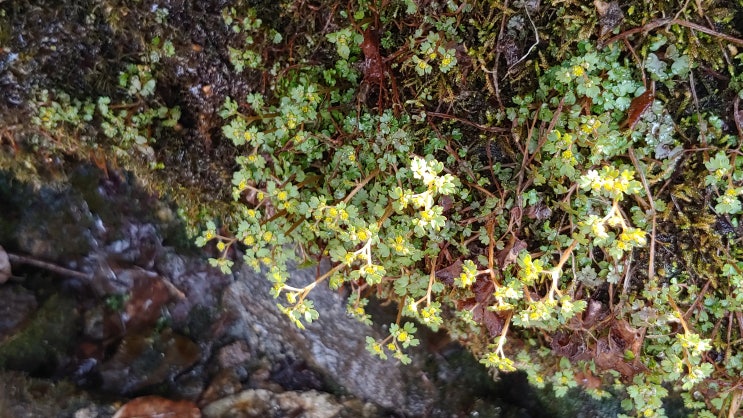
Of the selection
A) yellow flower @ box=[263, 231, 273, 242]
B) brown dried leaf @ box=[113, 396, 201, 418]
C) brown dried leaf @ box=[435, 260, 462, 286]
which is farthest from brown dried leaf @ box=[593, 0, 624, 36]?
brown dried leaf @ box=[113, 396, 201, 418]

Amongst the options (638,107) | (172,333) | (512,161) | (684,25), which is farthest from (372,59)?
(172,333)

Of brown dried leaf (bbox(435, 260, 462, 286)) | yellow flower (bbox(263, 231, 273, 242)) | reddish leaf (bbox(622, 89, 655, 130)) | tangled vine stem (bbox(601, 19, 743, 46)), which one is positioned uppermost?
yellow flower (bbox(263, 231, 273, 242))

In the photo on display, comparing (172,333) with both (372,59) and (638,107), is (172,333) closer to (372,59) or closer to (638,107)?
(372,59)

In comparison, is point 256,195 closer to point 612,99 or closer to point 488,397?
point 612,99

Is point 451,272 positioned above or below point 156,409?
below

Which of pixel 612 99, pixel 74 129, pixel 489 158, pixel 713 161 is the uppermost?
pixel 74 129

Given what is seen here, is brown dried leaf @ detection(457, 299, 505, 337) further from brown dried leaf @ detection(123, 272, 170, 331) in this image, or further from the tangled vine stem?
brown dried leaf @ detection(123, 272, 170, 331)

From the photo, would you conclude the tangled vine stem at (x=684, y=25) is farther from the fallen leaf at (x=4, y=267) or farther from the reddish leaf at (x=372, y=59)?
the fallen leaf at (x=4, y=267)

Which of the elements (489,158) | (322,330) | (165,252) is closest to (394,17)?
(489,158)
